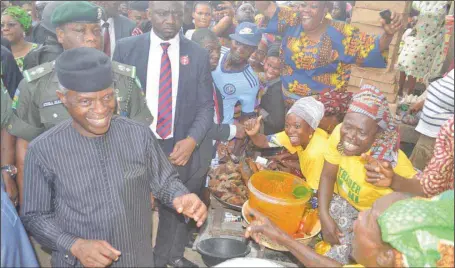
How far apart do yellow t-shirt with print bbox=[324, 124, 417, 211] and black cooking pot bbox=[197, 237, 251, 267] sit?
3.34 ft

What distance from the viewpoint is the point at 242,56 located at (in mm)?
4605

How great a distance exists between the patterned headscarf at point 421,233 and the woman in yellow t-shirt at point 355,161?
1.00 m

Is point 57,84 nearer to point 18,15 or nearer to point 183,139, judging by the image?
point 183,139

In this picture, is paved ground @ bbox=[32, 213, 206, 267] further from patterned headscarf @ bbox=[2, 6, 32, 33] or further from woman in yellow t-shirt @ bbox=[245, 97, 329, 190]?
patterned headscarf @ bbox=[2, 6, 32, 33]

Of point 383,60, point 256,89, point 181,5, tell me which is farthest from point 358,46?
point 181,5

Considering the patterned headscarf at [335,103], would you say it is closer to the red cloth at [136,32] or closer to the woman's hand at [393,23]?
the woman's hand at [393,23]

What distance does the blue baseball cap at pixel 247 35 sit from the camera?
4598 mm

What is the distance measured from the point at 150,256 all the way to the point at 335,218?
149 centimetres

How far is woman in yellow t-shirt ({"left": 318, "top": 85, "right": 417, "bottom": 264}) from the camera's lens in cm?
279

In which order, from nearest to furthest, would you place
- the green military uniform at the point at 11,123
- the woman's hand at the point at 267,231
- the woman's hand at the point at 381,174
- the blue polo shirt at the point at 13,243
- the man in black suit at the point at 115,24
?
the blue polo shirt at the point at 13,243 < the woman's hand at the point at 267,231 < the woman's hand at the point at 381,174 < the green military uniform at the point at 11,123 < the man in black suit at the point at 115,24

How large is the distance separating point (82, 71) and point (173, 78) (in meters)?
1.28

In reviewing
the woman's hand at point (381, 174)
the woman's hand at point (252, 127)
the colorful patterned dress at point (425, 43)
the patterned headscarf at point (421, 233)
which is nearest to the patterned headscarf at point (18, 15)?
the woman's hand at point (252, 127)

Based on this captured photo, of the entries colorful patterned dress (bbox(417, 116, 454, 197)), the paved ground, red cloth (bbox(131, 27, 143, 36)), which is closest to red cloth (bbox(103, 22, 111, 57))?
red cloth (bbox(131, 27, 143, 36))

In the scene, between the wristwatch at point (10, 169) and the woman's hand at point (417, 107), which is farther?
the woman's hand at point (417, 107)
